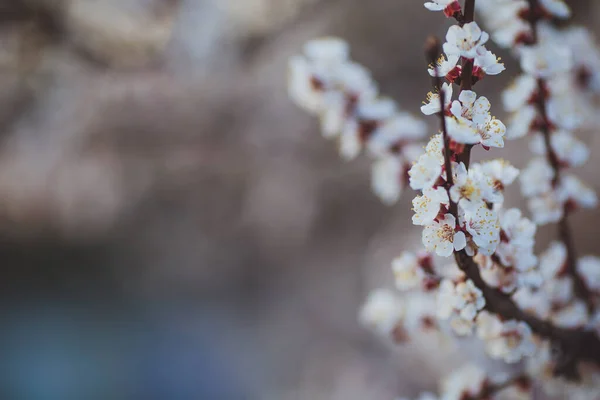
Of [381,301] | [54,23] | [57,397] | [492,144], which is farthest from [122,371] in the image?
[492,144]

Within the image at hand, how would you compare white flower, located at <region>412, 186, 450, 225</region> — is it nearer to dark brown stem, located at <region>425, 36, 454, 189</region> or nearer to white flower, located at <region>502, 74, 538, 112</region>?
dark brown stem, located at <region>425, 36, 454, 189</region>

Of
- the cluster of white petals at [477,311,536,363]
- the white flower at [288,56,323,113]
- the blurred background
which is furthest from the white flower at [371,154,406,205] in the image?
the blurred background

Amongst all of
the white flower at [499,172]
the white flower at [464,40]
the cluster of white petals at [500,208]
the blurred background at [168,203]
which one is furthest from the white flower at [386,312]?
the blurred background at [168,203]

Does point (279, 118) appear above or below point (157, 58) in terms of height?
below

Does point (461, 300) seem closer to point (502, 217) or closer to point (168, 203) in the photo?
point (502, 217)

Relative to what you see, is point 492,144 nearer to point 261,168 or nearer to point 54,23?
point 261,168

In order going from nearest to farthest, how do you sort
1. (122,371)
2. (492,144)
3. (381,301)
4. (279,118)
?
(492,144)
(381,301)
(279,118)
(122,371)
